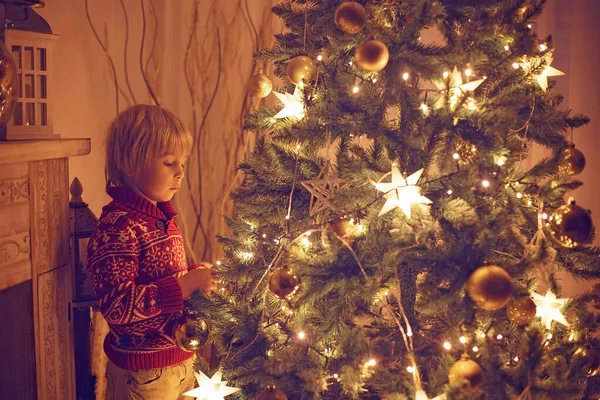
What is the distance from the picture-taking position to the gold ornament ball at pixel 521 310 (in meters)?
1.21

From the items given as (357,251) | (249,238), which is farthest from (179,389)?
(357,251)

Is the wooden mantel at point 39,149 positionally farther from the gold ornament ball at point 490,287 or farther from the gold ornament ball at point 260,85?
the gold ornament ball at point 490,287

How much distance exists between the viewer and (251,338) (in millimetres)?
1359

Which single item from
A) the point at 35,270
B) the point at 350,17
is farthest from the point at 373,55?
the point at 35,270

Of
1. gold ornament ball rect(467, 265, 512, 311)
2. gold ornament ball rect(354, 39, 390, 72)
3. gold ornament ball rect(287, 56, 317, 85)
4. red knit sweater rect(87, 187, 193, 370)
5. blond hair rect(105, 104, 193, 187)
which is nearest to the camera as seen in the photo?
gold ornament ball rect(467, 265, 512, 311)

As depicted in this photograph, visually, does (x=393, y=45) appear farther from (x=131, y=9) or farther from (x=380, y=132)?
(x=131, y=9)

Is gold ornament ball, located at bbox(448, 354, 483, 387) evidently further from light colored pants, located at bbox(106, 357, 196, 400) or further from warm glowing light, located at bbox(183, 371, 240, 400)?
light colored pants, located at bbox(106, 357, 196, 400)

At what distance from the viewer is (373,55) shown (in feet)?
3.82

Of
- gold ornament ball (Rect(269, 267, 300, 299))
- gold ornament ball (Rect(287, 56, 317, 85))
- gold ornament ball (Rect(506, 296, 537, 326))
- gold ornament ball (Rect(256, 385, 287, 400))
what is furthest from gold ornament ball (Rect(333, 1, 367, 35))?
gold ornament ball (Rect(256, 385, 287, 400))

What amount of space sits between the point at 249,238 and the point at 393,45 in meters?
0.58

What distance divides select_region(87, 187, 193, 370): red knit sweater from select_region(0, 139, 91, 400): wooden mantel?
22 centimetres

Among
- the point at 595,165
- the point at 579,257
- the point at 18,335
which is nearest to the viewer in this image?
the point at 579,257

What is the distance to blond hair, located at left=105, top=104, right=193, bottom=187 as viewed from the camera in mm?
1536

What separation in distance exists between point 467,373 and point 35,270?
1177 mm
